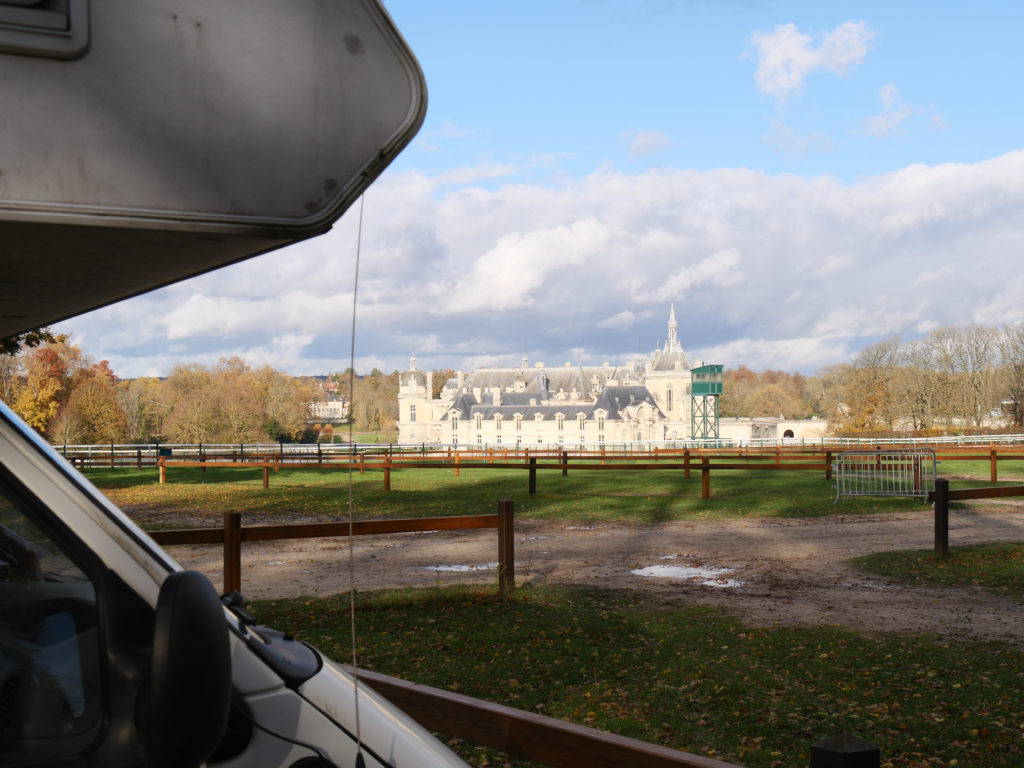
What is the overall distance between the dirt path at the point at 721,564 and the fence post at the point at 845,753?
7.02 meters

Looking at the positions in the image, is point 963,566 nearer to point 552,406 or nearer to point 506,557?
point 506,557

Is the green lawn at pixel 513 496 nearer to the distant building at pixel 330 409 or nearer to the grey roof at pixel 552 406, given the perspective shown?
the distant building at pixel 330 409

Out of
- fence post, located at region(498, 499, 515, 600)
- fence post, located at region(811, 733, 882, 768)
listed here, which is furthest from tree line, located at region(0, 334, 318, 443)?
fence post, located at region(811, 733, 882, 768)

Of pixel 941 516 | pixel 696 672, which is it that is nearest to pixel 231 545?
pixel 696 672

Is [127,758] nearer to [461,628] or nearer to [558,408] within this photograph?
[461,628]

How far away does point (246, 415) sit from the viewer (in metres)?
50.3

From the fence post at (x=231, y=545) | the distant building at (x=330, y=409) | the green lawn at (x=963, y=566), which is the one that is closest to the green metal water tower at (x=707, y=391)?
the green lawn at (x=963, y=566)

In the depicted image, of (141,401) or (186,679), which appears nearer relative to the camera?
(186,679)

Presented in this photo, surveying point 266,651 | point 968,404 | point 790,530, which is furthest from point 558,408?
point 266,651

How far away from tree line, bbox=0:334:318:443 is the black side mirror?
85.5 ft

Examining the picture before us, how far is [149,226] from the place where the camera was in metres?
1.38

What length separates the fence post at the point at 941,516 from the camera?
38.5ft

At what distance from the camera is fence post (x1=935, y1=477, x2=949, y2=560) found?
38.5ft

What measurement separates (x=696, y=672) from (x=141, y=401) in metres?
47.2
